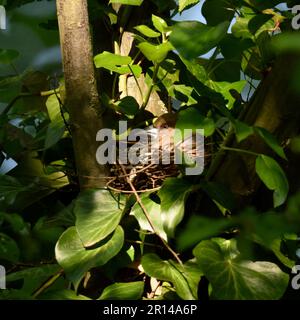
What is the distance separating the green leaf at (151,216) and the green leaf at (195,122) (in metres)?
0.18

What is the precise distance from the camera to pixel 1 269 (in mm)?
1111

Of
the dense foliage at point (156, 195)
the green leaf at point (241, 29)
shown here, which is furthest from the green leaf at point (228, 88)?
the green leaf at point (241, 29)

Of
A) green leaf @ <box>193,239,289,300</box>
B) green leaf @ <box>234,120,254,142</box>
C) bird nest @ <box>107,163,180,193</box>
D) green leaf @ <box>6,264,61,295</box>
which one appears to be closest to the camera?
green leaf @ <box>234,120,254,142</box>

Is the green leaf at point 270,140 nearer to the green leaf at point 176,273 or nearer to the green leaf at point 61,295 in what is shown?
the green leaf at point 176,273

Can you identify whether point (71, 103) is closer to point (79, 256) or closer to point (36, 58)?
point (79, 256)

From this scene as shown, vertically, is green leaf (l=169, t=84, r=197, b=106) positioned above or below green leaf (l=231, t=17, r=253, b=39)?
below

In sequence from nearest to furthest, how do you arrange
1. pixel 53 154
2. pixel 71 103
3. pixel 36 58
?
pixel 71 103, pixel 53 154, pixel 36 58

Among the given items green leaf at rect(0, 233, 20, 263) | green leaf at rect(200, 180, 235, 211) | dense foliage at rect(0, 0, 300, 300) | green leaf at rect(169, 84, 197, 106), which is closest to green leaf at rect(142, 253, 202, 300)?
dense foliage at rect(0, 0, 300, 300)

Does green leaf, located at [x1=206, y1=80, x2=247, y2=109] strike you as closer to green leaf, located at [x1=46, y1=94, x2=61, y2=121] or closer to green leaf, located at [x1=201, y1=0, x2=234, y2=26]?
green leaf, located at [x1=201, y1=0, x2=234, y2=26]

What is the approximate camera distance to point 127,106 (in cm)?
122

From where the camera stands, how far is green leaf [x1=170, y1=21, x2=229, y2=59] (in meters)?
0.88

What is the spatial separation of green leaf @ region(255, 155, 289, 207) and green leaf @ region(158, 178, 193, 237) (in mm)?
162

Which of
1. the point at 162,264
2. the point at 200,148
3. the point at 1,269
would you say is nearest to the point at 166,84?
the point at 200,148
